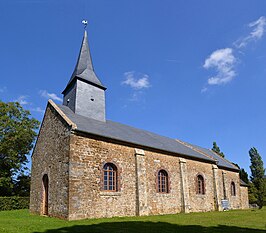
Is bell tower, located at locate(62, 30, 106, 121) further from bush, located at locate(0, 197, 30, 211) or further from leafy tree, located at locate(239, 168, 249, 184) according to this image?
leafy tree, located at locate(239, 168, 249, 184)

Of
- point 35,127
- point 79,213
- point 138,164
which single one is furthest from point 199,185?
point 35,127

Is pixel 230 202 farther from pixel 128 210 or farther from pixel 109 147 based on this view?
pixel 109 147

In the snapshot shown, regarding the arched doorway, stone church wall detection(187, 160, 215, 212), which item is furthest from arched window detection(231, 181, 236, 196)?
the arched doorway

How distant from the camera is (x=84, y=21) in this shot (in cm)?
2198

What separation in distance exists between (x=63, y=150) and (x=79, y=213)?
353cm

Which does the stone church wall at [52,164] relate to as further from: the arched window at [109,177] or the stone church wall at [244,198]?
the stone church wall at [244,198]

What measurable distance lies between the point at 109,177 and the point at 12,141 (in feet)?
60.5

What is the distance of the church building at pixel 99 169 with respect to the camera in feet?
44.1

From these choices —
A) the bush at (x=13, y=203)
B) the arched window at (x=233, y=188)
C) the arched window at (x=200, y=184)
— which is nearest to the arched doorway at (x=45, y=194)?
the bush at (x=13, y=203)

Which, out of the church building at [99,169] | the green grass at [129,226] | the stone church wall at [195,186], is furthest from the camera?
the stone church wall at [195,186]

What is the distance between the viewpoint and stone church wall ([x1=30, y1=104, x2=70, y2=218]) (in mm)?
13477

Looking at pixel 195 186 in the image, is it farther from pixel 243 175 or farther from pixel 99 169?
pixel 243 175

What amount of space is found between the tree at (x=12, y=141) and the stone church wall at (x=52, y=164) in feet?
37.0

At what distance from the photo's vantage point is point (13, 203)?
2359 cm
